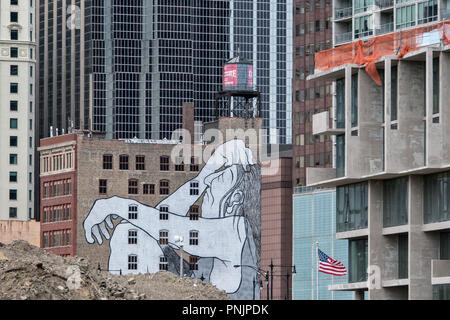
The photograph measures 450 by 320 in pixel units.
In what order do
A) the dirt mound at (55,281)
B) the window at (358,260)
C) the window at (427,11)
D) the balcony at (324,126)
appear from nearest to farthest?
the dirt mound at (55,281)
the window at (427,11)
the window at (358,260)
the balcony at (324,126)

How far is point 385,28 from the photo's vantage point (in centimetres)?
11462

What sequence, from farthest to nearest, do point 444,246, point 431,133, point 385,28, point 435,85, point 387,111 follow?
point 385,28
point 387,111
point 444,246
point 435,85
point 431,133

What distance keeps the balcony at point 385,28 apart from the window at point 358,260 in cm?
1610

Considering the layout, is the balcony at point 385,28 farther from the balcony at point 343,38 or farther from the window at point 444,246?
the window at point 444,246

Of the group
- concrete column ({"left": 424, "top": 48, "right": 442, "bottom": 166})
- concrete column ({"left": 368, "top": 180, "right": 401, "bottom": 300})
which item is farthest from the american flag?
concrete column ({"left": 424, "top": 48, "right": 442, "bottom": 166})

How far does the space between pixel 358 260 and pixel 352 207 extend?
4111mm

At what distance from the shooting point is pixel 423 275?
10600 centimetres

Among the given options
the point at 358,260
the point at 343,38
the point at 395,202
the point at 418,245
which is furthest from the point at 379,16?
the point at 418,245

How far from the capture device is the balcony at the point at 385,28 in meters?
114

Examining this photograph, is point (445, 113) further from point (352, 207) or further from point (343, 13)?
point (343, 13)

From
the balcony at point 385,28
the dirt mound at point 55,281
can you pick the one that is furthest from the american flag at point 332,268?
the dirt mound at point 55,281

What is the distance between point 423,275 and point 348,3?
27.8 m

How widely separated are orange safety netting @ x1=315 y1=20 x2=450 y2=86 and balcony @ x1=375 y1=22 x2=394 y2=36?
1598 millimetres
